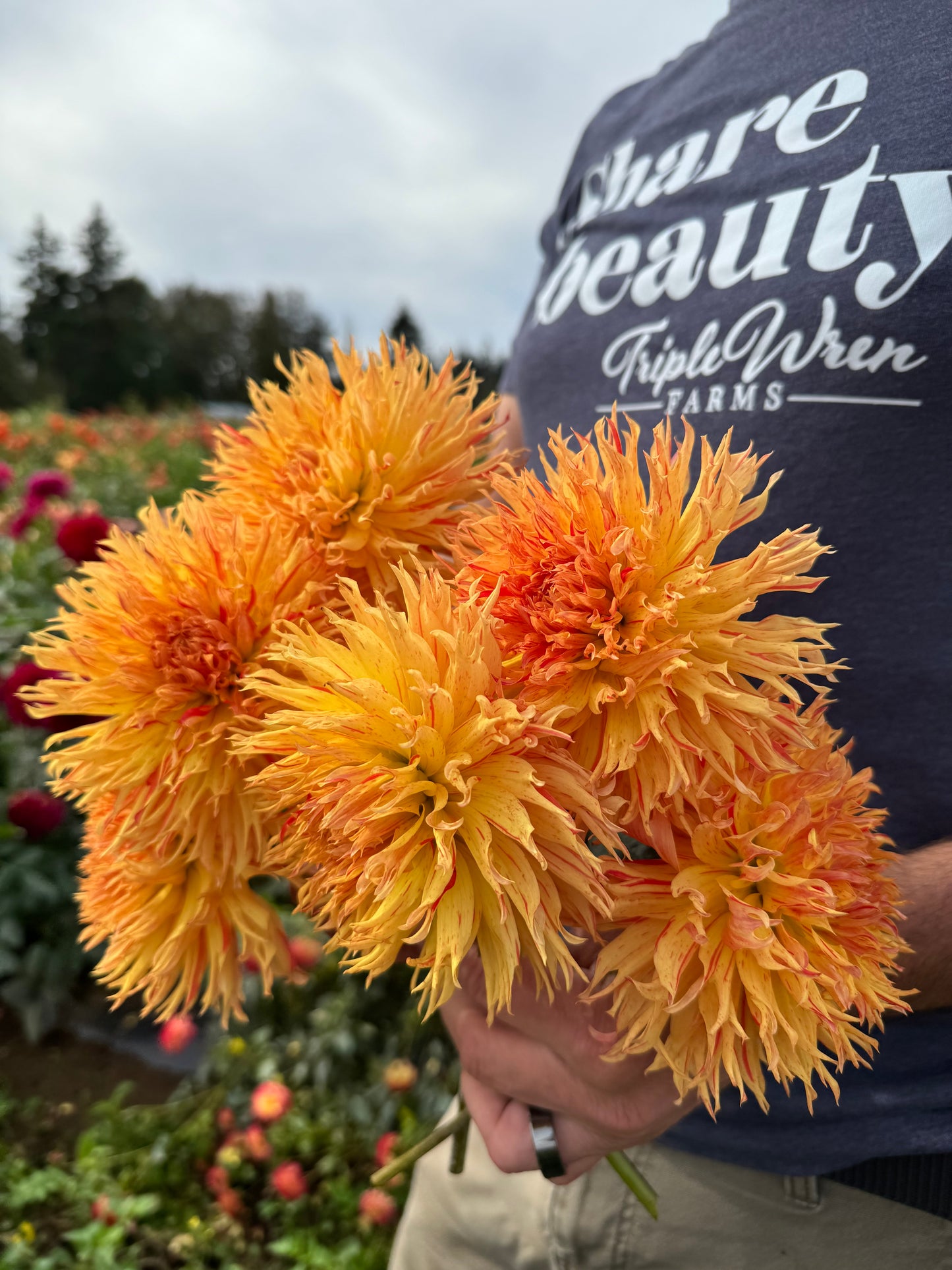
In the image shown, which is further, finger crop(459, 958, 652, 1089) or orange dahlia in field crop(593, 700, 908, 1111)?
finger crop(459, 958, 652, 1089)

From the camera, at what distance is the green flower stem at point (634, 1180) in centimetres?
81

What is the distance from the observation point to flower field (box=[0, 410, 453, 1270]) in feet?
6.33

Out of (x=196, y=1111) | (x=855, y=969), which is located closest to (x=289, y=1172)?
(x=196, y=1111)

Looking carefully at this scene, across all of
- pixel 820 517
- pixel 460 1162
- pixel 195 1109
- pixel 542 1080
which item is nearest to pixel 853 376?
pixel 820 517

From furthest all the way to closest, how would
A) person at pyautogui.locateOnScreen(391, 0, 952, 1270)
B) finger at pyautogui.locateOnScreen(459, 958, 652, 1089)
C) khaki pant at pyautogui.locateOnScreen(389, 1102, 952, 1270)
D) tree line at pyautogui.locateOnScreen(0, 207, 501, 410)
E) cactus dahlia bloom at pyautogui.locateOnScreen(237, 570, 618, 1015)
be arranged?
tree line at pyautogui.locateOnScreen(0, 207, 501, 410) < khaki pant at pyautogui.locateOnScreen(389, 1102, 952, 1270) < person at pyautogui.locateOnScreen(391, 0, 952, 1270) < finger at pyautogui.locateOnScreen(459, 958, 652, 1089) < cactus dahlia bloom at pyautogui.locateOnScreen(237, 570, 618, 1015)

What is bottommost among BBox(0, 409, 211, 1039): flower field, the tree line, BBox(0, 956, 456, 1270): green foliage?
BBox(0, 956, 456, 1270): green foliage

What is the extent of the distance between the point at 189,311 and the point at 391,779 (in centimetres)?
3882

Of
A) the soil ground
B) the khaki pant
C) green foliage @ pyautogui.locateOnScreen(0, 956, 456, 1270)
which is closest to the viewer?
the khaki pant

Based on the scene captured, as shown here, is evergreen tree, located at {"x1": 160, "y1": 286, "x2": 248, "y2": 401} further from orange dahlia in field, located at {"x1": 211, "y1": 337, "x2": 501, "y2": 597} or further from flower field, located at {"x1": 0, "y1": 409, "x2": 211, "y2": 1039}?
orange dahlia in field, located at {"x1": 211, "y1": 337, "x2": 501, "y2": 597}

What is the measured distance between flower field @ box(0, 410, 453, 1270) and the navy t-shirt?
1243mm

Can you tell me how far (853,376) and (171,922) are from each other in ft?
2.79

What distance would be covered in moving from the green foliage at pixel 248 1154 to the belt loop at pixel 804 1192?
1283 millimetres

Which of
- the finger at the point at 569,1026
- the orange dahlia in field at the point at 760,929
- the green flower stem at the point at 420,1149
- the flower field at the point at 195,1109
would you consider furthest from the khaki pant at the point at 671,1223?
the flower field at the point at 195,1109

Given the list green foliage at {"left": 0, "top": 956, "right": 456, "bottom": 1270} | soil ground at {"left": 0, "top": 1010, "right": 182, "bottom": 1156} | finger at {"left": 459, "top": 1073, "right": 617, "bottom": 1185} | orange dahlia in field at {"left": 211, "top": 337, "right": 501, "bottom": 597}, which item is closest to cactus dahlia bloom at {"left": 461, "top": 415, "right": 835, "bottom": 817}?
orange dahlia in field at {"left": 211, "top": 337, "right": 501, "bottom": 597}
